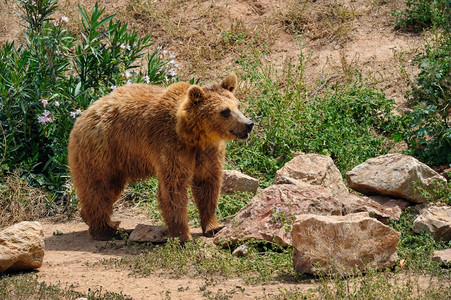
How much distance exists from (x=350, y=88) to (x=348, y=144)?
158 cm

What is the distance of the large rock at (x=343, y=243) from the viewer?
5238 millimetres

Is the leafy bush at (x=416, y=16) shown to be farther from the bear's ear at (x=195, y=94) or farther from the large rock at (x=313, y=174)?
the bear's ear at (x=195, y=94)

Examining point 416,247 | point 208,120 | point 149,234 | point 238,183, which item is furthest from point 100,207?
point 416,247

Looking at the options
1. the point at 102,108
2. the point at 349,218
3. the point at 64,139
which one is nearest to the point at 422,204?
the point at 349,218

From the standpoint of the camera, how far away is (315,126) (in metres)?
9.17

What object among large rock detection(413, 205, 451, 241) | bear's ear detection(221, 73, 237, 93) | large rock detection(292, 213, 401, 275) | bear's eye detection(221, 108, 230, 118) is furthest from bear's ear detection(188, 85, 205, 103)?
large rock detection(413, 205, 451, 241)

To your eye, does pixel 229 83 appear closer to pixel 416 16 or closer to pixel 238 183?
pixel 238 183

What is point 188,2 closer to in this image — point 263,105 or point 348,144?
point 263,105

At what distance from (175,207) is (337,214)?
1701 millimetres

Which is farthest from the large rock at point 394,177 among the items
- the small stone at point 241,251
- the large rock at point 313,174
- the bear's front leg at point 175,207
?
the bear's front leg at point 175,207

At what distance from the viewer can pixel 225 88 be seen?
6977 millimetres

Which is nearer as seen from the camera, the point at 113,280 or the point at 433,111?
the point at 113,280

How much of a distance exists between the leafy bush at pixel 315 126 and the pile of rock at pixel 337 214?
42.2 inches

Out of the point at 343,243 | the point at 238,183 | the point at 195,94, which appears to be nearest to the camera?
the point at 343,243
